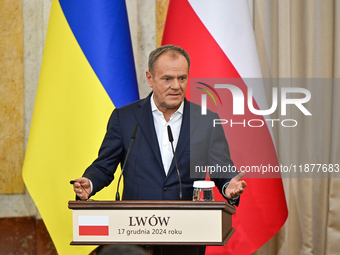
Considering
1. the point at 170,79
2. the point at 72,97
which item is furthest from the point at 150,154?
the point at 72,97

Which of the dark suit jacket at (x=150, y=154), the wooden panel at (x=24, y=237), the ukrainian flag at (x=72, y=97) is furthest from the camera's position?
the wooden panel at (x=24, y=237)

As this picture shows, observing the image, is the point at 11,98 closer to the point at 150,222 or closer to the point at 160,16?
the point at 160,16

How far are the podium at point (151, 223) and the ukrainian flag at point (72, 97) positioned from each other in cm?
123

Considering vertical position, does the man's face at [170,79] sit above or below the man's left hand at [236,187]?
above

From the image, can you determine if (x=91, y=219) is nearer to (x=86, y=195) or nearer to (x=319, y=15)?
(x=86, y=195)

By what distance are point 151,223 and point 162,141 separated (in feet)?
2.12

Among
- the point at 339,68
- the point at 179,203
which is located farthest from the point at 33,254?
the point at 339,68

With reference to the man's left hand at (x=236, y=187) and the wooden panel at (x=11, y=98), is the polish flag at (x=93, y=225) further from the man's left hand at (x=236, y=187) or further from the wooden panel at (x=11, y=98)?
the wooden panel at (x=11, y=98)

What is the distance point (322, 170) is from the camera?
10.2 feet

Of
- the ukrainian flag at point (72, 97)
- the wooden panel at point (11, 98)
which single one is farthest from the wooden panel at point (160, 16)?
the wooden panel at point (11, 98)

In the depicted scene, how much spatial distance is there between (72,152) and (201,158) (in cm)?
105

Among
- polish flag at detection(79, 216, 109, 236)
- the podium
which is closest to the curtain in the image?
the podium

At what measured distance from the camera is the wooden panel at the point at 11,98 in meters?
3.00

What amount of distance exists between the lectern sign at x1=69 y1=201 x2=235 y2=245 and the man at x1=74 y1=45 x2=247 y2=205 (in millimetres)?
329
